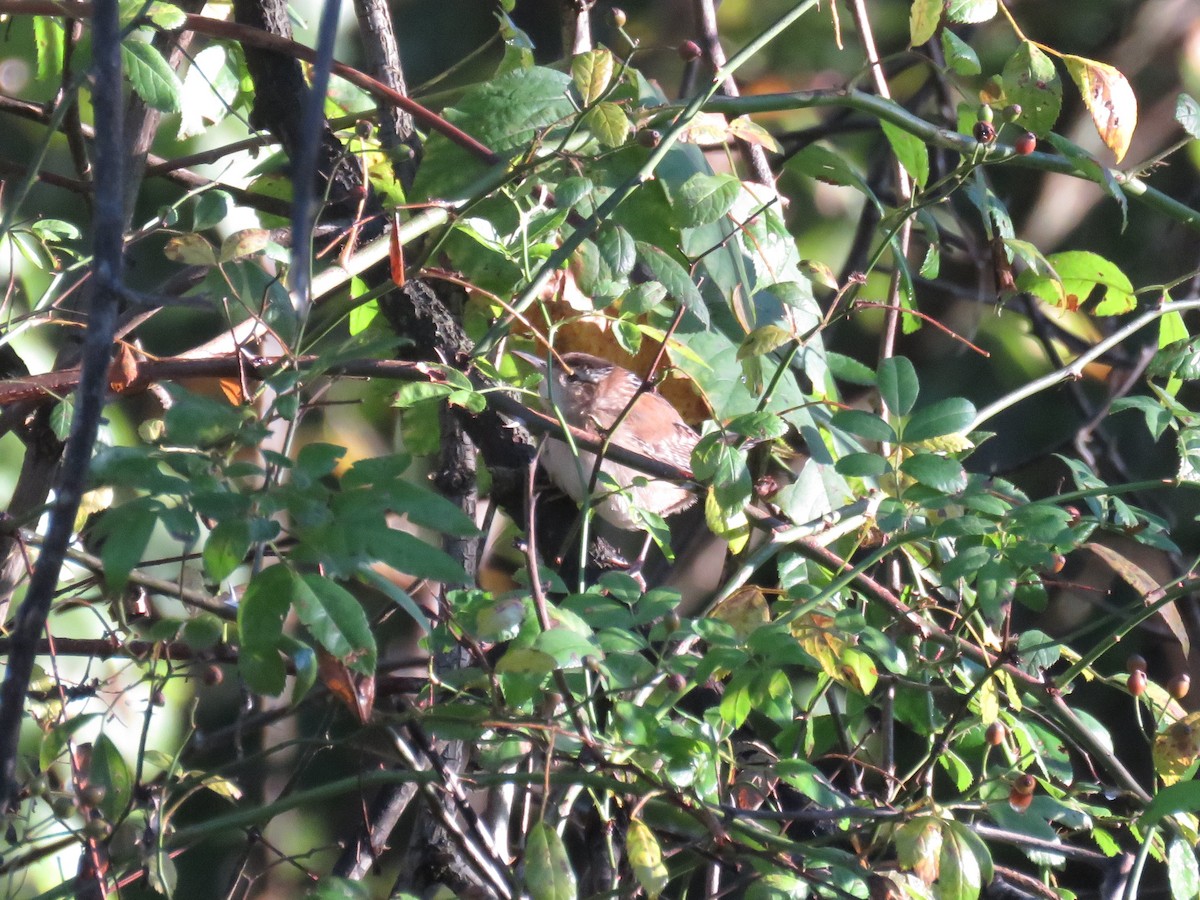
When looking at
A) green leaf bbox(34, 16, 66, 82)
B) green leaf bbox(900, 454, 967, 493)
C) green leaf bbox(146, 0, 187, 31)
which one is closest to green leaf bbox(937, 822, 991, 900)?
green leaf bbox(900, 454, 967, 493)

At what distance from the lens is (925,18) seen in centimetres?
180

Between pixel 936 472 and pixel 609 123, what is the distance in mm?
611

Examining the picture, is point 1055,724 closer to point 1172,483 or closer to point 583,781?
point 1172,483

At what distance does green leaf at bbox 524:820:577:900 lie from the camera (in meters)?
1.17

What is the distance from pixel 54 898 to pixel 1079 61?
184cm

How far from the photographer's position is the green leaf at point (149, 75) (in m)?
1.68

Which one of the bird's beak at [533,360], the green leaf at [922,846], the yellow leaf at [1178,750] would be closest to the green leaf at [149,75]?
the bird's beak at [533,360]

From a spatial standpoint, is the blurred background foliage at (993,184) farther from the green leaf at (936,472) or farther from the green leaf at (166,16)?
the green leaf at (936,472)

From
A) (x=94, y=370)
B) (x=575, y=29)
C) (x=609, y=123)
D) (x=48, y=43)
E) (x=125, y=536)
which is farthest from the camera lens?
(x=575, y=29)

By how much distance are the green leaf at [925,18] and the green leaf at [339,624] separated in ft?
4.21

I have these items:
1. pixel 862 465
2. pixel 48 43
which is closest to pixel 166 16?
pixel 48 43

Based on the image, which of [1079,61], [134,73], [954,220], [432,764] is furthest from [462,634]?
[954,220]

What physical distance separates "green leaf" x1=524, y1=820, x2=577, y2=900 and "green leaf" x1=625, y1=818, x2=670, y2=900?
3.3 inches

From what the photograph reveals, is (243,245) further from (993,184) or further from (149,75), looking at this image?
(993,184)
